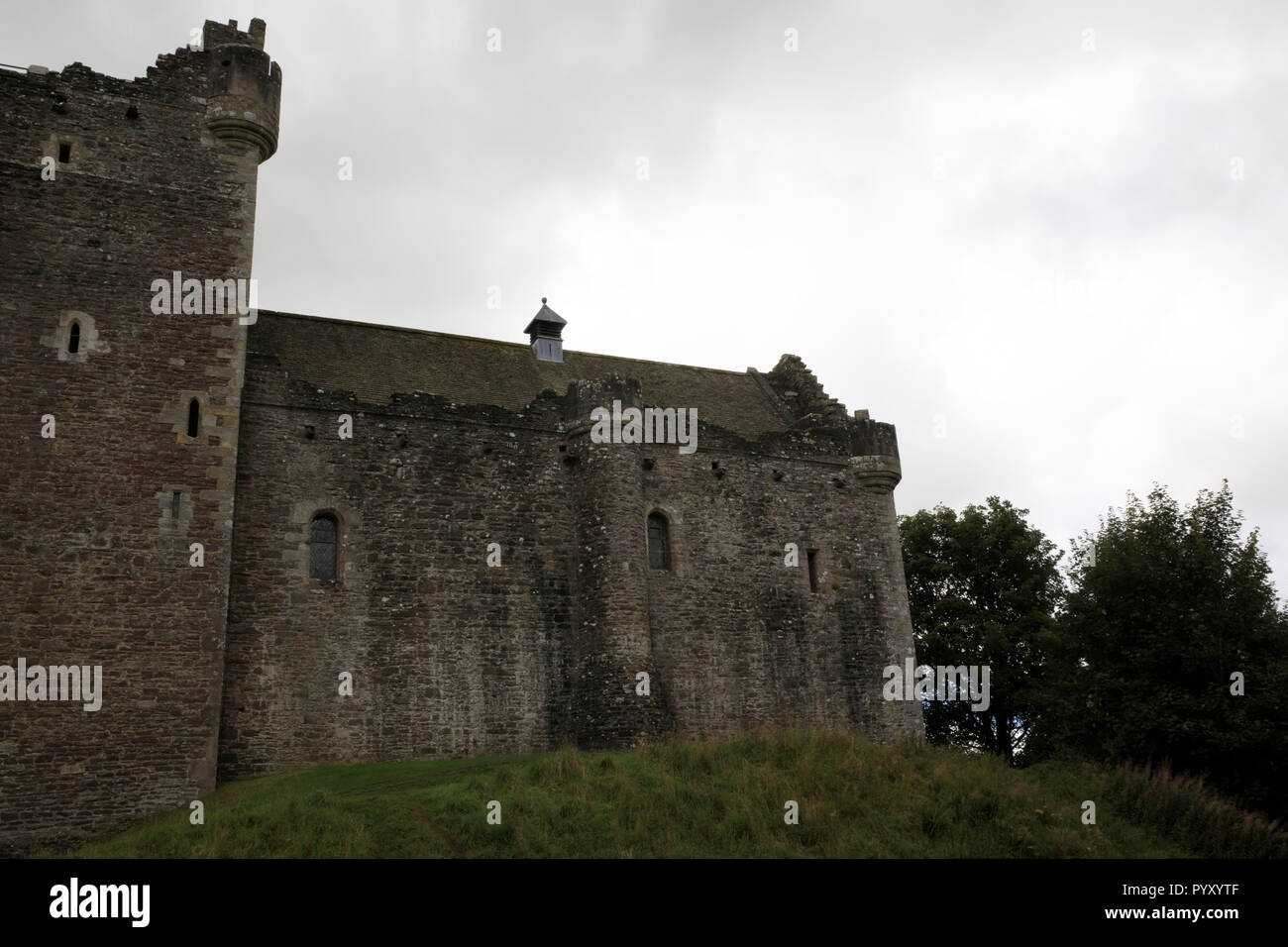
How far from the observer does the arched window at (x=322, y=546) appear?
73.0 ft

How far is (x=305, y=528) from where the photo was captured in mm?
22125

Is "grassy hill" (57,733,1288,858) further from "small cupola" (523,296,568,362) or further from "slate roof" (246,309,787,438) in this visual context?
"small cupola" (523,296,568,362)

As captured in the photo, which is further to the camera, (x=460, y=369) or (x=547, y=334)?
(x=547, y=334)

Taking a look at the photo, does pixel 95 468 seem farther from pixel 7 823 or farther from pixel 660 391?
pixel 660 391

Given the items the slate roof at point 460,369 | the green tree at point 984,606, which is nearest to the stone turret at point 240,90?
the slate roof at point 460,369

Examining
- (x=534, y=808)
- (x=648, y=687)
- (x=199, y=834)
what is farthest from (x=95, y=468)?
(x=648, y=687)

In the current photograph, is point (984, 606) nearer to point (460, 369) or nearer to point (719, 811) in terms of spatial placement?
point (460, 369)

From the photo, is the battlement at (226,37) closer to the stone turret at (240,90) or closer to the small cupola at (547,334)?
the stone turret at (240,90)

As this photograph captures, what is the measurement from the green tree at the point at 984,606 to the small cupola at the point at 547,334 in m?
16.5

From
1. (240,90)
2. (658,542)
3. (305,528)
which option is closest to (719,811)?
(658,542)

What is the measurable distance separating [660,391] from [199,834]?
18685mm

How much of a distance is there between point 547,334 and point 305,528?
11.5 metres

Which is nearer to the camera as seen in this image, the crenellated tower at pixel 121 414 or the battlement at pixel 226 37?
the crenellated tower at pixel 121 414


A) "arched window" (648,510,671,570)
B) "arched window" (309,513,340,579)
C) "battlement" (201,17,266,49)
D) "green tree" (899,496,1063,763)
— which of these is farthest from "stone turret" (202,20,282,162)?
"green tree" (899,496,1063,763)
